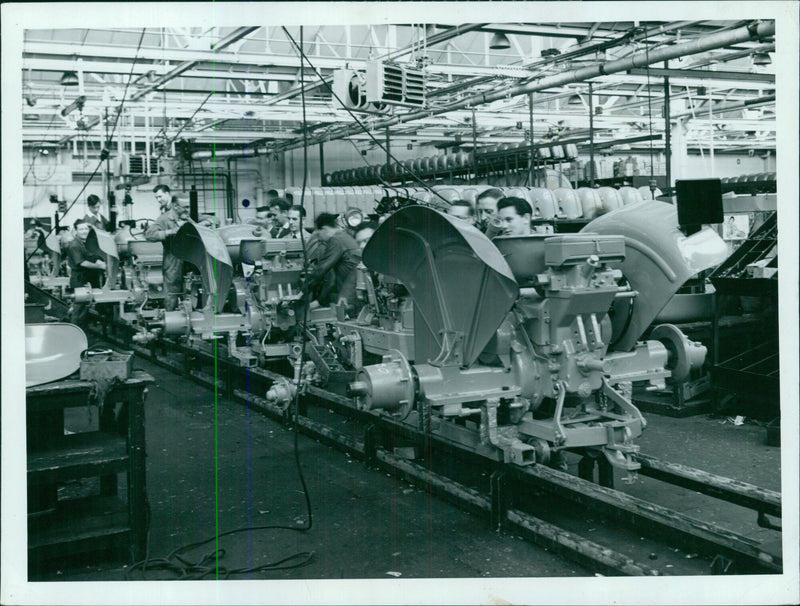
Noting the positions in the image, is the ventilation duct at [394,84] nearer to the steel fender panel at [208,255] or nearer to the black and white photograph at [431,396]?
the black and white photograph at [431,396]

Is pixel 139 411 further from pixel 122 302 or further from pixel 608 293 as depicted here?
pixel 122 302

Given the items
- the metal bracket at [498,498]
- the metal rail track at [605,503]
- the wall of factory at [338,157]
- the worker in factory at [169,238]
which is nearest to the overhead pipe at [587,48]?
the worker in factory at [169,238]

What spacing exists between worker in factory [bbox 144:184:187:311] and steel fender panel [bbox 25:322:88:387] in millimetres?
4458

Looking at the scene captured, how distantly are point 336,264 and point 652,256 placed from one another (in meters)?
3.31

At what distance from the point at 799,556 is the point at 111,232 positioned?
972 centimetres

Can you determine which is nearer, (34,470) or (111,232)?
(34,470)

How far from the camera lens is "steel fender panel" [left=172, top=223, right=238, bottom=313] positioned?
685 cm

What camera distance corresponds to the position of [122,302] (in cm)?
1070

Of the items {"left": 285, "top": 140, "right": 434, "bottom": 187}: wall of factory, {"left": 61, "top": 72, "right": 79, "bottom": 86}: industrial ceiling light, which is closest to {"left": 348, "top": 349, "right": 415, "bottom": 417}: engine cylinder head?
{"left": 61, "top": 72, "right": 79, "bottom": 86}: industrial ceiling light

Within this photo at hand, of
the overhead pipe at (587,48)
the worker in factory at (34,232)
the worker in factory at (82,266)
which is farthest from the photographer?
the worker in factory at (34,232)

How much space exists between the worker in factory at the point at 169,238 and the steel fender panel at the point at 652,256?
5242mm

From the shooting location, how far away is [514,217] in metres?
4.49

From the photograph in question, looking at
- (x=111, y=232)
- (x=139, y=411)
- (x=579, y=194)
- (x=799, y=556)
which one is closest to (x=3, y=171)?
(x=139, y=411)

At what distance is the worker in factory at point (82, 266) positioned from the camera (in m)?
11.4
